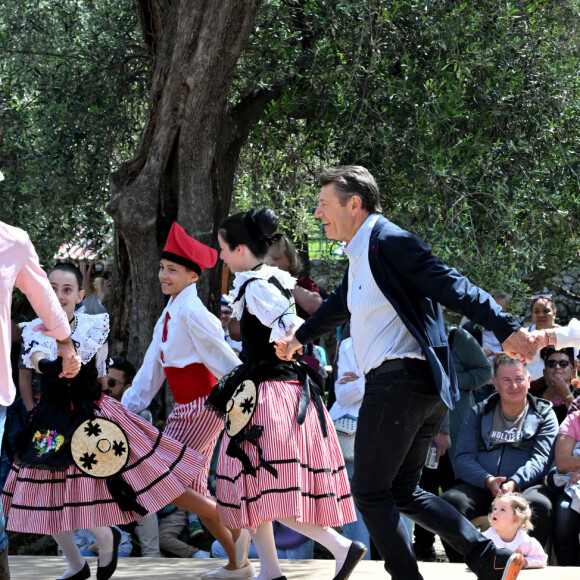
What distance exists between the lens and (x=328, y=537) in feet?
13.7

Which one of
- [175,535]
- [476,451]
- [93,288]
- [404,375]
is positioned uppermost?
[93,288]

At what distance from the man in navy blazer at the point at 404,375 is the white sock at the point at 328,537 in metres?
0.49

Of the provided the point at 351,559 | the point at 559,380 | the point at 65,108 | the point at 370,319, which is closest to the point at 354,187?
the point at 370,319

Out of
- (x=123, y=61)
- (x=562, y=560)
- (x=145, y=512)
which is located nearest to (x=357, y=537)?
(x=562, y=560)

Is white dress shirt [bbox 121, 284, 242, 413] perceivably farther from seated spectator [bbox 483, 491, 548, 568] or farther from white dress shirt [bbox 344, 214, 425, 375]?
seated spectator [bbox 483, 491, 548, 568]

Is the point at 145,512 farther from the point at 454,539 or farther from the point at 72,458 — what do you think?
the point at 454,539

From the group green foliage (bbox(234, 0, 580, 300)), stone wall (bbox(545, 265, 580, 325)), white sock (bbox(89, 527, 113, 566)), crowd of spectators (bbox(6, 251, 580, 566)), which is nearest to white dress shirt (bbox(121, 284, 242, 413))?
crowd of spectators (bbox(6, 251, 580, 566))

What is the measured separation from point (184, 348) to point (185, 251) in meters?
0.52

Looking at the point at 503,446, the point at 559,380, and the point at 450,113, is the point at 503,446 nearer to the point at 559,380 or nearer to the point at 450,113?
the point at 559,380

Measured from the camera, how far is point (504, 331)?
3.50 metres

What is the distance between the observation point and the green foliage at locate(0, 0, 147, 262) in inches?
301

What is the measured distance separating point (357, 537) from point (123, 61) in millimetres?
4223

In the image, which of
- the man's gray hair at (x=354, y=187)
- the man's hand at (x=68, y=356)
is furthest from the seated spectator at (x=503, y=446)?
the man's hand at (x=68, y=356)

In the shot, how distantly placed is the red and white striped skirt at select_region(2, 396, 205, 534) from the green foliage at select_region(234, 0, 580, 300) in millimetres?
2288
